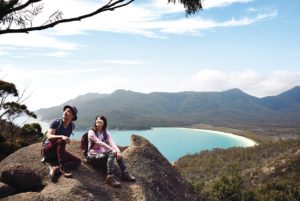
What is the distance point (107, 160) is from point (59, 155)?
4.25 ft

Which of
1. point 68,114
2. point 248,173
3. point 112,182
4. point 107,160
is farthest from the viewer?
point 248,173

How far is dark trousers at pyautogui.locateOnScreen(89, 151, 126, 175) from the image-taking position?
1072 cm

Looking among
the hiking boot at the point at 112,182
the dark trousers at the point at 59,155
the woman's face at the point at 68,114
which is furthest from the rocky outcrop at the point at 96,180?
the woman's face at the point at 68,114

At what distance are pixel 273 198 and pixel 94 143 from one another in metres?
41.9

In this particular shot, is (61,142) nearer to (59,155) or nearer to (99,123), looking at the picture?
(59,155)

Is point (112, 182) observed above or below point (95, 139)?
below

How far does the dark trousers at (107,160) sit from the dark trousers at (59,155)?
46cm

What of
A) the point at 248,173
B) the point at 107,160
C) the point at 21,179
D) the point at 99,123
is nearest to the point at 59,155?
the point at 21,179

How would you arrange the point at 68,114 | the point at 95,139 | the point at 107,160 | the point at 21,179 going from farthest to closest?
1. the point at 95,139
2. the point at 107,160
3. the point at 68,114
4. the point at 21,179

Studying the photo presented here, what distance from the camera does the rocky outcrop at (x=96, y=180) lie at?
9542 millimetres

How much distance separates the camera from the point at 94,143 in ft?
36.8

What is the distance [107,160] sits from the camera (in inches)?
431

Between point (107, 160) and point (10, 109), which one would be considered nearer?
point (107, 160)

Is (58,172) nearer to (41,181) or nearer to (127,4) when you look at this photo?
(41,181)
